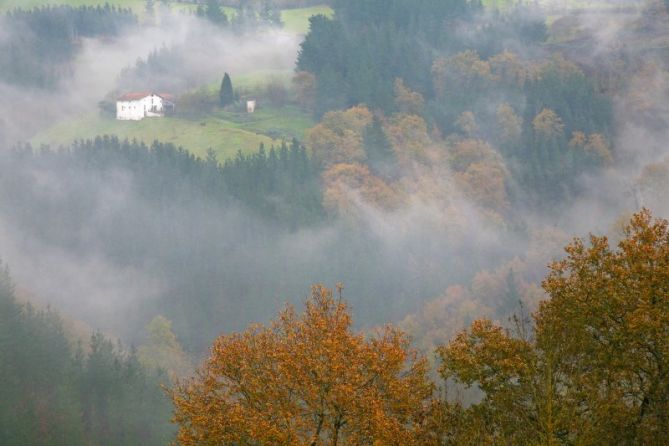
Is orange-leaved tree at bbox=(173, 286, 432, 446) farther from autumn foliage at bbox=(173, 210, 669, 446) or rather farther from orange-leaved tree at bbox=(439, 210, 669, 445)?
orange-leaved tree at bbox=(439, 210, 669, 445)

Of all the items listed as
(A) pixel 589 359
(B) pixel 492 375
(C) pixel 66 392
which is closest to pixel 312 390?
(B) pixel 492 375

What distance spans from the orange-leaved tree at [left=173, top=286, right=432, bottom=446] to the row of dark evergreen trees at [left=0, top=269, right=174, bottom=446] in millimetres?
76963

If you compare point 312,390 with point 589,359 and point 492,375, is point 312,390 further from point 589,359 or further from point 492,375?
point 589,359

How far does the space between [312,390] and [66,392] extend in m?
93.3

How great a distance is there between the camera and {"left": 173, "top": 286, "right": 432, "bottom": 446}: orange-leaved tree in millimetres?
39250

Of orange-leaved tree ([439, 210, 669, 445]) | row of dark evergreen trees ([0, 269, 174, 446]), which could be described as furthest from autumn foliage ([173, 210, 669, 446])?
row of dark evergreen trees ([0, 269, 174, 446])

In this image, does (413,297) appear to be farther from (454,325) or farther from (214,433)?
(214,433)

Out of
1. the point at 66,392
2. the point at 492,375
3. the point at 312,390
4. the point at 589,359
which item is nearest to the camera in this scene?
the point at 589,359

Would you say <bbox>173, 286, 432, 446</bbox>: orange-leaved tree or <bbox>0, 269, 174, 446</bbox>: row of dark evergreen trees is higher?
<bbox>173, 286, 432, 446</bbox>: orange-leaved tree

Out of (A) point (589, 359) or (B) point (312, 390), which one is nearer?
(A) point (589, 359)

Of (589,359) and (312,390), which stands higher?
(589,359)

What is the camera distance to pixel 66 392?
412 ft

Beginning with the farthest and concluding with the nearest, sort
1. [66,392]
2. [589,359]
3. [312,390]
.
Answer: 1. [66,392]
2. [312,390]
3. [589,359]

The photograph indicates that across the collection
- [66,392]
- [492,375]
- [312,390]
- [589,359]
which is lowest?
[66,392]
